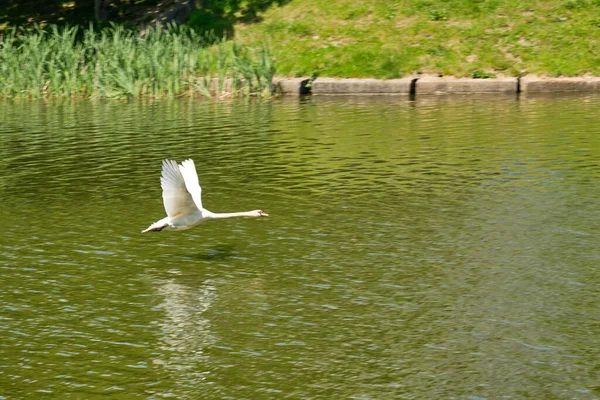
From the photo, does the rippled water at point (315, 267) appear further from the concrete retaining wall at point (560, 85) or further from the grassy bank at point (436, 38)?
the grassy bank at point (436, 38)

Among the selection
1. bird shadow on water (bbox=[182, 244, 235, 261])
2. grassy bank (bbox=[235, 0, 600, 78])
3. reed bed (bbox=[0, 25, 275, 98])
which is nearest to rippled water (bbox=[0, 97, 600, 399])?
bird shadow on water (bbox=[182, 244, 235, 261])

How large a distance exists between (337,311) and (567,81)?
52.8 ft

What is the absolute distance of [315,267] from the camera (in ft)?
34.1

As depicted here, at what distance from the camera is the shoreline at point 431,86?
77.3 ft

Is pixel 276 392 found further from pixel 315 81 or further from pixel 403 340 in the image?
pixel 315 81

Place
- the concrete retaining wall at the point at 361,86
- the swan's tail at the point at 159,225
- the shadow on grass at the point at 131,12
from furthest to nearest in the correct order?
the shadow on grass at the point at 131,12, the concrete retaining wall at the point at 361,86, the swan's tail at the point at 159,225

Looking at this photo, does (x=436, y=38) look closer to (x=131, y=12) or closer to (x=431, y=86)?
(x=431, y=86)

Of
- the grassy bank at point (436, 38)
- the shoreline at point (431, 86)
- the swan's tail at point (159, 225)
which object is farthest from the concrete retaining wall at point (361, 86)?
the swan's tail at point (159, 225)

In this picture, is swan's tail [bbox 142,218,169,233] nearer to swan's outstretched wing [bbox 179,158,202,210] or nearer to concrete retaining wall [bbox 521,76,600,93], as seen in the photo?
swan's outstretched wing [bbox 179,158,202,210]

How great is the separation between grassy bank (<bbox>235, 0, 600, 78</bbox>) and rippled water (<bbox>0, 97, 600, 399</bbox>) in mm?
5539

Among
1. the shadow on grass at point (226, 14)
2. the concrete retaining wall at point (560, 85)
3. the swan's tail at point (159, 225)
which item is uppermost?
the shadow on grass at point (226, 14)

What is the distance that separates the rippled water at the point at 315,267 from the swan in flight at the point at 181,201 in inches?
18.6

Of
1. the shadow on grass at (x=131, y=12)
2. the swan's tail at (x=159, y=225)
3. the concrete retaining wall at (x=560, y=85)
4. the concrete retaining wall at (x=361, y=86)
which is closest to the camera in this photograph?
the swan's tail at (x=159, y=225)

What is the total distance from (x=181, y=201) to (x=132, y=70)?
15.8 metres
